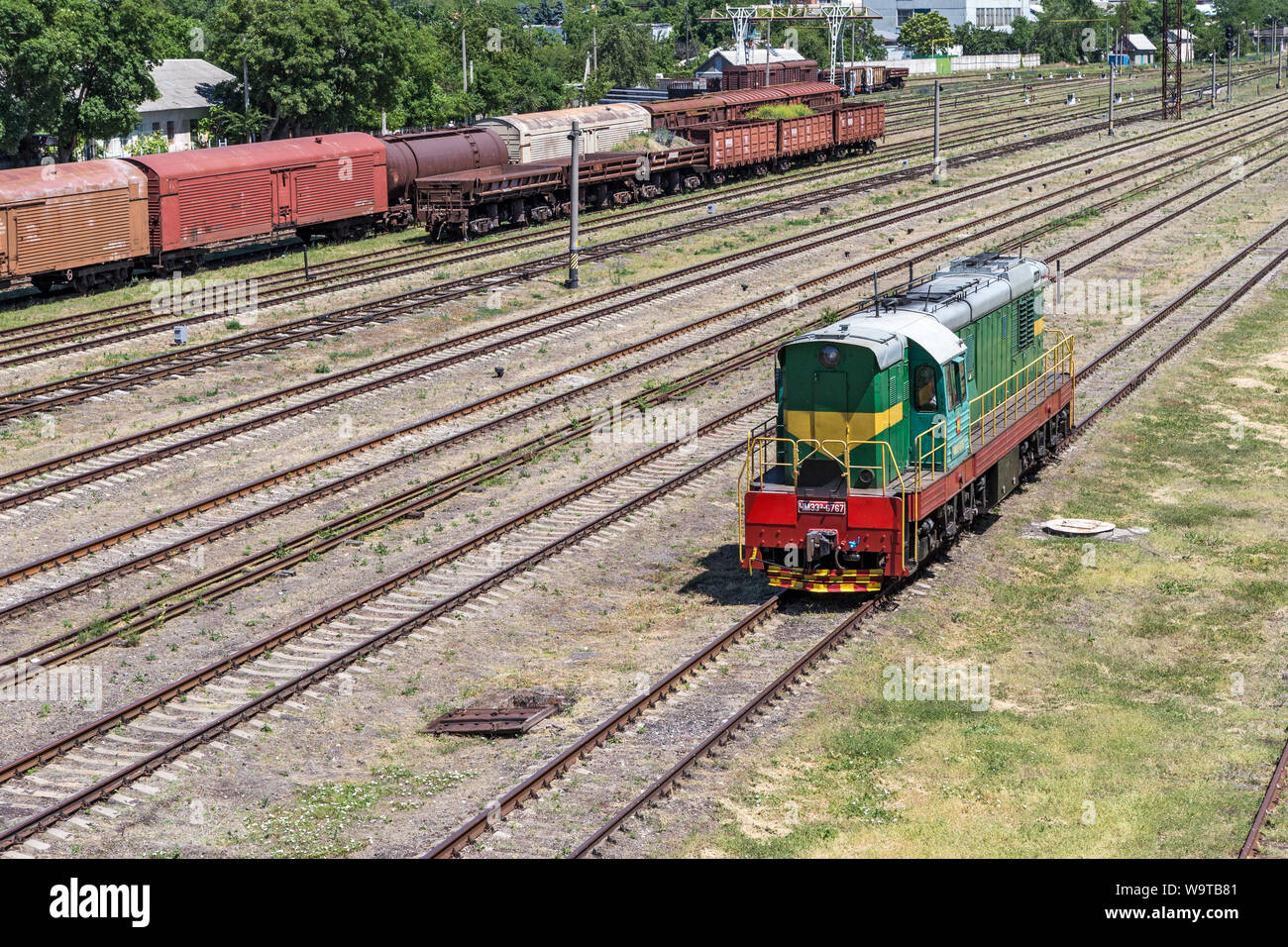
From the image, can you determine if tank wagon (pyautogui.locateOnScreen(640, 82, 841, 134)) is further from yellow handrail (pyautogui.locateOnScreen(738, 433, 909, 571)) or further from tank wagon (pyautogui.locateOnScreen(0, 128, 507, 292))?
yellow handrail (pyautogui.locateOnScreen(738, 433, 909, 571))

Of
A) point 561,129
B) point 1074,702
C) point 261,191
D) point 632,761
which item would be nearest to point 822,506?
point 1074,702

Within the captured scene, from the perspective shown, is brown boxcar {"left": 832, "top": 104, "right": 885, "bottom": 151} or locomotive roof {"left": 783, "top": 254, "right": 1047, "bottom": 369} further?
brown boxcar {"left": 832, "top": 104, "right": 885, "bottom": 151}

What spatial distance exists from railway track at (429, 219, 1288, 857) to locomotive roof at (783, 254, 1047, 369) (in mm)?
3468

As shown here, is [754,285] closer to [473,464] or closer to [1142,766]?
[473,464]

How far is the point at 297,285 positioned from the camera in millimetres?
44719

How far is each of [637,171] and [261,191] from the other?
18692 millimetres

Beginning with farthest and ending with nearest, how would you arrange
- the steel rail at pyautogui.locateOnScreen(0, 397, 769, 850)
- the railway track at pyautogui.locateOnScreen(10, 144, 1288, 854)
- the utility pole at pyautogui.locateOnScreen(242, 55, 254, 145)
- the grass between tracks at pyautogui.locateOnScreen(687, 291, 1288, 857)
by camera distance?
the utility pole at pyautogui.locateOnScreen(242, 55, 254, 145)
the steel rail at pyautogui.locateOnScreen(0, 397, 769, 850)
the railway track at pyautogui.locateOnScreen(10, 144, 1288, 854)
the grass between tracks at pyautogui.locateOnScreen(687, 291, 1288, 857)

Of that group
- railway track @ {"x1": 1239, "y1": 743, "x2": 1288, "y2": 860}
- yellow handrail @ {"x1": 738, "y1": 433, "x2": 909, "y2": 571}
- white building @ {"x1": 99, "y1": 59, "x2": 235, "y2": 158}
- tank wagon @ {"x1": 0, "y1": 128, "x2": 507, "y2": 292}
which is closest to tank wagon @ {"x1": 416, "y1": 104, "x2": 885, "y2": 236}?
tank wagon @ {"x1": 0, "y1": 128, "x2": 507, "y2": 292}

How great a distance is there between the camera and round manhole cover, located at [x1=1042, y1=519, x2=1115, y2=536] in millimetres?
23281

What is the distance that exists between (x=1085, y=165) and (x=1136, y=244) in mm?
25174

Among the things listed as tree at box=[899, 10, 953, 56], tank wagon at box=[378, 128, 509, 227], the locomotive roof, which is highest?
tree at box=[899, 10, 953, 56]

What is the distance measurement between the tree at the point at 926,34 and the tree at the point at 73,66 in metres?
143

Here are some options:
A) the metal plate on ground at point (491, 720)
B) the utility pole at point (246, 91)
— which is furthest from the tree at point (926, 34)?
the metal plate on ground at point (491, 720)
